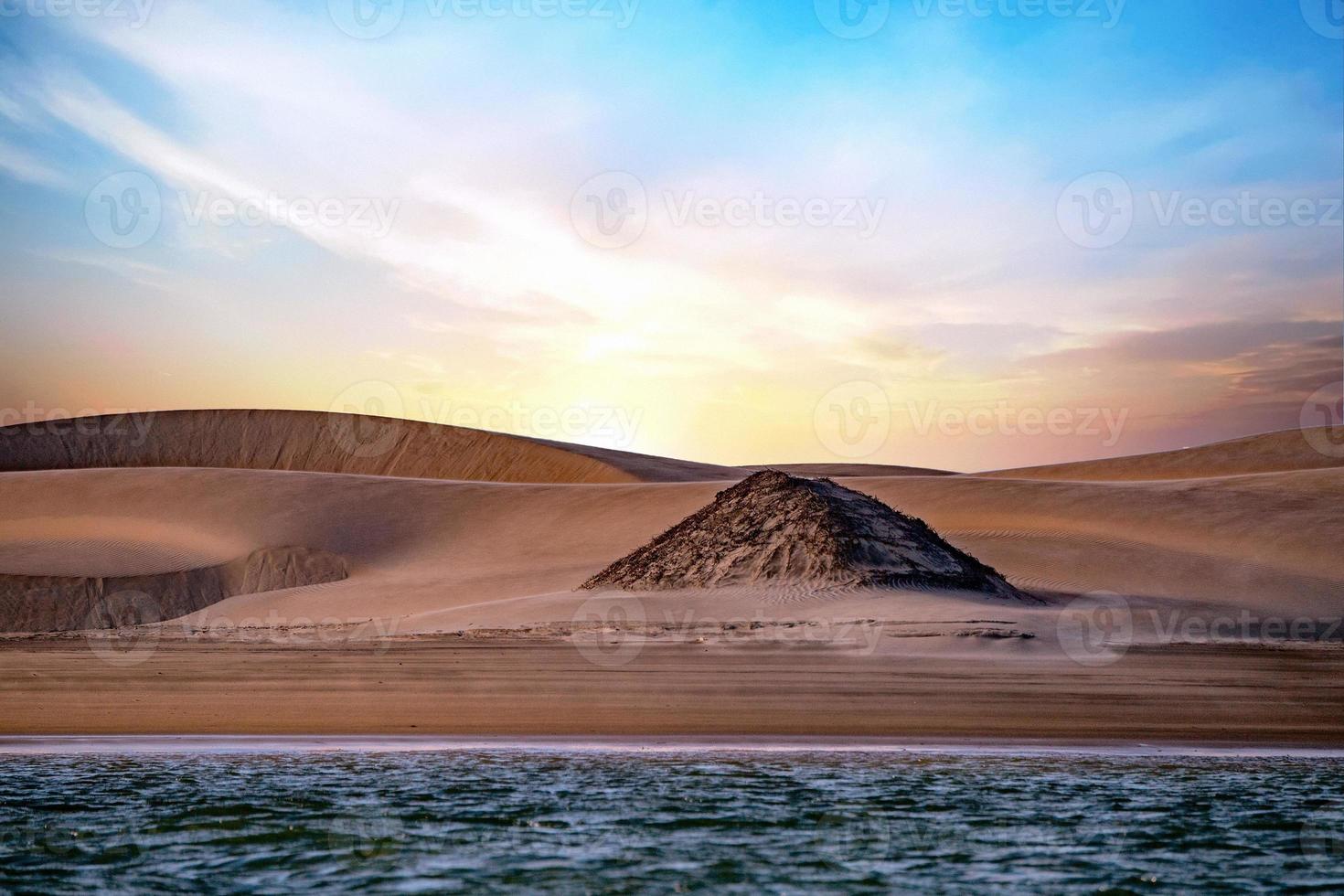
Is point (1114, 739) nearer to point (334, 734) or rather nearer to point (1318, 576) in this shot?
point (334, 734)

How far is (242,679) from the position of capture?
15711mm

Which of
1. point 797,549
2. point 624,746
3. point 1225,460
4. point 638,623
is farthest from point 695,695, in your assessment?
point 1225,460

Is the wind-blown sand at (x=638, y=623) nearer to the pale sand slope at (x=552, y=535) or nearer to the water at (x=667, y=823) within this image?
the pale sand slope at (x=552, y=535)

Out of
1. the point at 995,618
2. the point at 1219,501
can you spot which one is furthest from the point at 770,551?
the point at 1219,501

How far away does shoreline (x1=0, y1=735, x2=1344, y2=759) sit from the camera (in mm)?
11102

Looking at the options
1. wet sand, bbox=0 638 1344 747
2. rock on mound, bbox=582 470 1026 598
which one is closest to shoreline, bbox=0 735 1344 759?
wet sand, bbox=0 638 1344 747

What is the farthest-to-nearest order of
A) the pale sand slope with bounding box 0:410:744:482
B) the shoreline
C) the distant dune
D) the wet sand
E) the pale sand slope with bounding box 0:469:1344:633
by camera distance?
1. the pale sand slope with bounding box 0:410:744:482
2. the distant dune
3. the pale sand slope with bounding box 0:469:1344:633
4. the wet sand
5. the shoreline

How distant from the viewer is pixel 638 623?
865 inches

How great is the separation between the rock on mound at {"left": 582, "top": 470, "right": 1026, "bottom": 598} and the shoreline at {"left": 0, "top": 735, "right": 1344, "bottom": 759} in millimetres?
12260

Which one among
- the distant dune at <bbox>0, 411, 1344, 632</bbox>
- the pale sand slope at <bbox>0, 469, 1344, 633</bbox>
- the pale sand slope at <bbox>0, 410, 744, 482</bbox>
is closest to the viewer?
the pale sand slope at <bbox>0, 469, 1344, 633</bbox>

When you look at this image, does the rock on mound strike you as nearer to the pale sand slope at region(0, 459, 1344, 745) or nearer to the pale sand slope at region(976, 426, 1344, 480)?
the pale sand slope at region(0, 459, 1344, 745)

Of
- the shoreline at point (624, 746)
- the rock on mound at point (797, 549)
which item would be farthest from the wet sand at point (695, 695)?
the rock on mound at point (797, 549)

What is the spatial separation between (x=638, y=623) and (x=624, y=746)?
10.6m

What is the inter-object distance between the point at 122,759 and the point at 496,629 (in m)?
12.0
